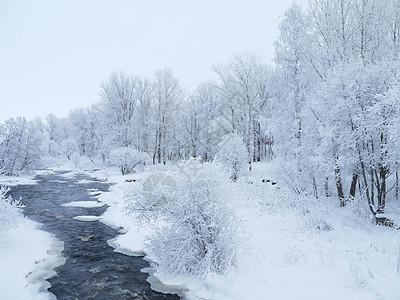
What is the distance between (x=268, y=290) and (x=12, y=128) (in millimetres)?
31729

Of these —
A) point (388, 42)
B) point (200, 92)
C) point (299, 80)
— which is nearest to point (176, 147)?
point (200, 92)

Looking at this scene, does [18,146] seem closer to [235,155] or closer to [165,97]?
[165,97]

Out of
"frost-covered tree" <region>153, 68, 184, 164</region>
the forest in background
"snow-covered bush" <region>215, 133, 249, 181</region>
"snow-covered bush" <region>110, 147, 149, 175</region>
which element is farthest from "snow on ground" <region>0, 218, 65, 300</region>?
"frost-covered tree" <region>153, 68, 184, 164</region>

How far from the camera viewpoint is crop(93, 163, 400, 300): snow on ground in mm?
4720

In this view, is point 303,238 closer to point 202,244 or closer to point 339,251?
point 339,251

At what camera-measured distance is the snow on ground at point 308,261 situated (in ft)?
15.5

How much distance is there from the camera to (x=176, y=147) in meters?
39.3

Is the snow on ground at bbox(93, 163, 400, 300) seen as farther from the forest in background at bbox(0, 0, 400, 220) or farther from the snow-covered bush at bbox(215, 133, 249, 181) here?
the snow-covered bush at bbox(215, 133, 249, 181)

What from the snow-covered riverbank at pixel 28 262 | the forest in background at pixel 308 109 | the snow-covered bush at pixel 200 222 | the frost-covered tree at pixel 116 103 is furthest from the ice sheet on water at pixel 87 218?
the frost-covered tree at pixel 116 103

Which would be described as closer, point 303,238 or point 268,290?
point 268,290

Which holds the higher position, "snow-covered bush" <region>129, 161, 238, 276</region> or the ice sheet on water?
"snow-covered bush" <region>129, 161, 238, 276</region>

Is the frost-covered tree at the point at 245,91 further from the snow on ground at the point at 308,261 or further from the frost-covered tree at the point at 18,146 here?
the frost-covered tree at the point at 18,146

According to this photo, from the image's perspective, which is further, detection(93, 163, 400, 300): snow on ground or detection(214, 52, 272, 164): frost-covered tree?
detection(214, 52, 272, 164): frost-covered tree

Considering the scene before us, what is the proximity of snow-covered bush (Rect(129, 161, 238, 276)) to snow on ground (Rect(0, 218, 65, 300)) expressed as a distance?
9.72 ft
